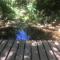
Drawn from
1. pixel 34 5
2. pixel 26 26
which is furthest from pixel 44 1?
pixel 26 26

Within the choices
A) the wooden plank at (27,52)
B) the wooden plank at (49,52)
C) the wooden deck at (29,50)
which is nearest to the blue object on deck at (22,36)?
the wooden deck at (29,50)

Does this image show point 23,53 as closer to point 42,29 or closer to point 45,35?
point 45,35

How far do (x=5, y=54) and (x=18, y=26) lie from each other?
201 inches

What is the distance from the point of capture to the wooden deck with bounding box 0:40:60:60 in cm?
397

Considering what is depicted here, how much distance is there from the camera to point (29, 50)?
445 centimetres

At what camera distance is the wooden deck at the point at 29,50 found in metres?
3.97

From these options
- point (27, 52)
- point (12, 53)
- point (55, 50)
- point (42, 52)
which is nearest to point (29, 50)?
point (27, 52)

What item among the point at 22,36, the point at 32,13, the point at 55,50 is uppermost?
the point at 55,50

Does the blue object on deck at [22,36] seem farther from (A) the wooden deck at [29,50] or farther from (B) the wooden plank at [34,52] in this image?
(B) the wooden plank at [34,52]

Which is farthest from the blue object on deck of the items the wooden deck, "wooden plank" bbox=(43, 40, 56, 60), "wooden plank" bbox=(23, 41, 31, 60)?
"wooden plank" bbox=(43, 40, 56, 60)

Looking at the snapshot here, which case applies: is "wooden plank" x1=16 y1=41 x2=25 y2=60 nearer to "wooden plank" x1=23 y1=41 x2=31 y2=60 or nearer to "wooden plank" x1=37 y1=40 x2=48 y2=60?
"wooden plank" x1=23 y1=41 x2=31 y2=60

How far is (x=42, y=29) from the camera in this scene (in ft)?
28.4

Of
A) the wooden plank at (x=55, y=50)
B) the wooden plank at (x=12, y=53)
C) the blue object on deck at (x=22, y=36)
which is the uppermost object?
the wooden plank at (x=12, y=53)

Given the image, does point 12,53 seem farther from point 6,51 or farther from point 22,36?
point 22,36
